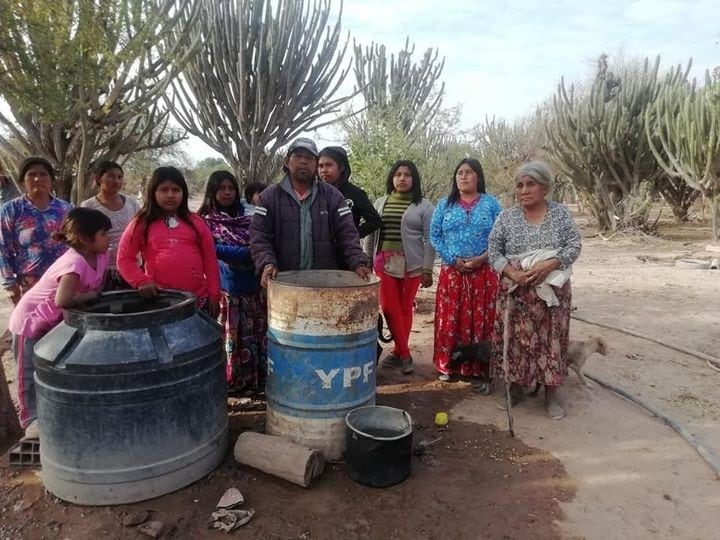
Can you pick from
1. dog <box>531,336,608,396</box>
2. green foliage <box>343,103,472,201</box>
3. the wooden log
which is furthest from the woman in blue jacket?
green foliage <box>343,103,472,201</box>

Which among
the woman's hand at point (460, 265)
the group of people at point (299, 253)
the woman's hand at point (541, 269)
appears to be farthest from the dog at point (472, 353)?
the woman's hand at point (541, 269)

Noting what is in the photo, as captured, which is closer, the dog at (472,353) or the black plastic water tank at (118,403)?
the black plastic water tank at (118,403)

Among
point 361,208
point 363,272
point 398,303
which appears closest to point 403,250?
point 398,303

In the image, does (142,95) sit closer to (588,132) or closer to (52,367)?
(52,367)

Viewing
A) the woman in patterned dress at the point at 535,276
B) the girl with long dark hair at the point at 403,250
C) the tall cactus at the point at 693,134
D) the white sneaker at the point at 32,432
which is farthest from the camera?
the tall cactus at the point at 693,134

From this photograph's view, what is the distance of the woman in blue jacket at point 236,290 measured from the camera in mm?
3459

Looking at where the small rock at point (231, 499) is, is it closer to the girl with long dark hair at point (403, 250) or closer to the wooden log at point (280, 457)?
the wooden log at point (280, 457)

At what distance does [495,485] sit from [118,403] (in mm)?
1977

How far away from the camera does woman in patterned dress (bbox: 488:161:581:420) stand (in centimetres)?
327

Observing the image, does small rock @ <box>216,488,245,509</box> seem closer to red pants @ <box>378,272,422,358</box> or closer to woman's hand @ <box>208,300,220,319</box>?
woman's hand @ <box>208,300,220,319</box>

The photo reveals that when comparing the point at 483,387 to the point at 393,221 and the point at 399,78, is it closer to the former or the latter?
Result: the point at 393,221

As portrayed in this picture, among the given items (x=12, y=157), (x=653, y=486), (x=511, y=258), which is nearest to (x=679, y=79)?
(x=511, y=258)

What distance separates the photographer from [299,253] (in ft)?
10.4

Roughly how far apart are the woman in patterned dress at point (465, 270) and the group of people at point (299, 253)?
1 cm
